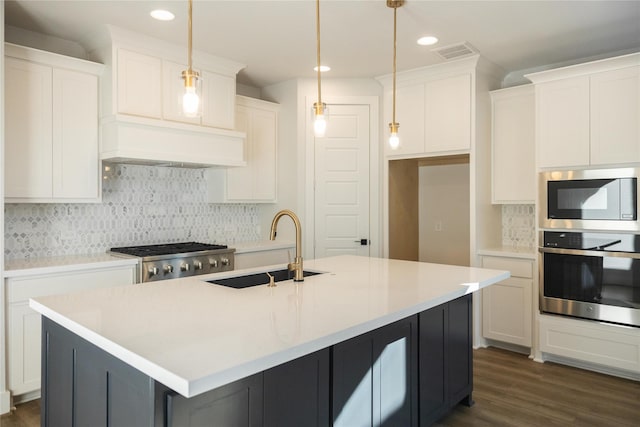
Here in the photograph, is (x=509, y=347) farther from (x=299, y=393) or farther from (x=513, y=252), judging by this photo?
(x=299, y=393)

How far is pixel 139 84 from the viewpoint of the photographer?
350 centimetres

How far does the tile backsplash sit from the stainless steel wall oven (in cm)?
301

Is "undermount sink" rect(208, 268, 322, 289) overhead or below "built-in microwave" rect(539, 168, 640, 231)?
below

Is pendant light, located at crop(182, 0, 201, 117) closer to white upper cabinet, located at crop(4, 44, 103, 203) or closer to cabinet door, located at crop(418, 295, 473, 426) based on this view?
cabinet door, located at crop(418, 295, 473, 426)

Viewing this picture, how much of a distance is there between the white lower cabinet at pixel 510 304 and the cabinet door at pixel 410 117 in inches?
50.5

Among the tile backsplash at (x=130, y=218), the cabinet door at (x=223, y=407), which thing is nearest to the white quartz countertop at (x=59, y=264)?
the tile backsplash at (x=130, y=218)

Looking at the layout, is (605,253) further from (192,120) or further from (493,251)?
(192,120)

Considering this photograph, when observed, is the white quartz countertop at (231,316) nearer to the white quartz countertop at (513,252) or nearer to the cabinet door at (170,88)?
the white quartz countertop at (513,252)

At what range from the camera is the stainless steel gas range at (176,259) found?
3.45 m

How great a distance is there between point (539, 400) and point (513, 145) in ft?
7.39

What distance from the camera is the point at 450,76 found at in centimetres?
421

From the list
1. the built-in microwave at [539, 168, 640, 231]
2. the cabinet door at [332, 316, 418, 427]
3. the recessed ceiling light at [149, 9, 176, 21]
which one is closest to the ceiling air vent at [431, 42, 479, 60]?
the built-in microwave at [539, 168, 640, 231]

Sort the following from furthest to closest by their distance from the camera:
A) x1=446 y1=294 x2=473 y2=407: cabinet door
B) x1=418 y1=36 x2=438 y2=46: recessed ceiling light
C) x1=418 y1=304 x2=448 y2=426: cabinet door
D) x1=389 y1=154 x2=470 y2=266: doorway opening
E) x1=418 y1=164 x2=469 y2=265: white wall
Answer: x1=418 y1=164 x2=469 y2=265: white wall, x1=389 y1=154 x2=470 y2=266: doorway opening, x1=418 y1=36 x2=438 y2=46: recessed ceiling light, x1=446 y1=294 x2=473 y2=407: cabinet door, x1=418 y1=304 x2=448 y2=426: cabinet door

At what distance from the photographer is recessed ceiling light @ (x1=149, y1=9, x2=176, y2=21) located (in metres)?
3.07
